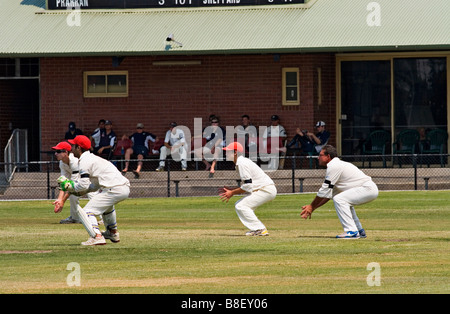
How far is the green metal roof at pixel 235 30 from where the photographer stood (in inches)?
1118

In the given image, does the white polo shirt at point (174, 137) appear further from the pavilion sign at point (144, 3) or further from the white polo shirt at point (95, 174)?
A: the white polo shirt at point (95, 174)

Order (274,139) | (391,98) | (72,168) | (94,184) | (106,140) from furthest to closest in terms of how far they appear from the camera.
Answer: (391,98), (106,140), (274,139), (72,168), (94,184)

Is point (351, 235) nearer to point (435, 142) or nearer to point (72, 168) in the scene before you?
point (72, 168)

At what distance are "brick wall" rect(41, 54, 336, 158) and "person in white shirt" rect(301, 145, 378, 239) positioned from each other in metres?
14.2

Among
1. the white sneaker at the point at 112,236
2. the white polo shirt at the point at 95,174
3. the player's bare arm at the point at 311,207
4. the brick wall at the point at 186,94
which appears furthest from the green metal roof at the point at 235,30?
the white polo shirt at the point at 95,174

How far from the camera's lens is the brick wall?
30.2m

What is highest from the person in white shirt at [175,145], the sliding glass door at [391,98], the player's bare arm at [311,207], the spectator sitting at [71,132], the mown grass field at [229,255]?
the sliding glass door at [391,98]

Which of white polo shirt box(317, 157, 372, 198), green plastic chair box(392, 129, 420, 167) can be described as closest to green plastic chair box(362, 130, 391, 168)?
green plastic chair box(392, 129, 420, 167)

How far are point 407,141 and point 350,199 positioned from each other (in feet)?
47.9

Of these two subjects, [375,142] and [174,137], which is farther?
[375,142]

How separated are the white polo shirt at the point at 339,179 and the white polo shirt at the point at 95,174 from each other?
3.00 metres

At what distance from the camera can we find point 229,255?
1373 cm

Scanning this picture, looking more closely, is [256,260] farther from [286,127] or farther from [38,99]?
[38,99]

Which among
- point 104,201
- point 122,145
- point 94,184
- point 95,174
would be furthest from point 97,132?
point 104,201
